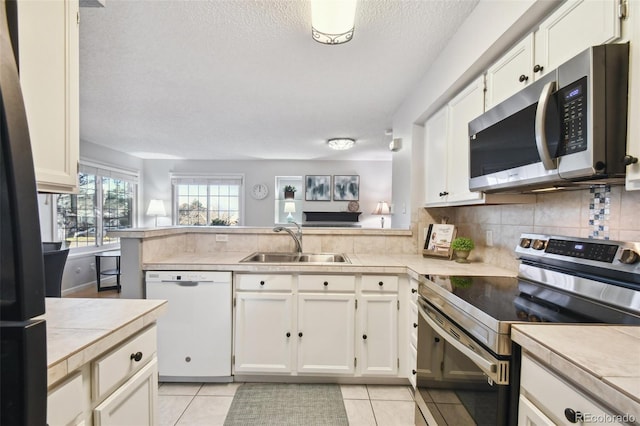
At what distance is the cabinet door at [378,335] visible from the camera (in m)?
2.09

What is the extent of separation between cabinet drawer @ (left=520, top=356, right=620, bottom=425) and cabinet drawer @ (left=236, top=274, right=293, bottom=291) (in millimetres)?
1458

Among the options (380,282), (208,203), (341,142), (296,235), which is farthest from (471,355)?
(208,203)

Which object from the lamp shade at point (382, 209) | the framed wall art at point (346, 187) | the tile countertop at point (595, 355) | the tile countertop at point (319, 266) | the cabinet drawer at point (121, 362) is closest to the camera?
the tile countertop at point (595, 355)

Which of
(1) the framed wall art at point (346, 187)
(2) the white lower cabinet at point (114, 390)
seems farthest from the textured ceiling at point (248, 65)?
(1) the framed wall art at point (346, 187)

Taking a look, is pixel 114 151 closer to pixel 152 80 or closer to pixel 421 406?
pixel 152 80

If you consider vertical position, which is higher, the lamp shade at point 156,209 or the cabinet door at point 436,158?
the cabinet door at point 436,158

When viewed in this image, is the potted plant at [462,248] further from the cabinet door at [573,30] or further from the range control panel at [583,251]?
the cabinet door at [573,30]

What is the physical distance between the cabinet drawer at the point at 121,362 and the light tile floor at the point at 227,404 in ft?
3.21

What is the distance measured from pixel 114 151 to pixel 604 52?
6755 mm

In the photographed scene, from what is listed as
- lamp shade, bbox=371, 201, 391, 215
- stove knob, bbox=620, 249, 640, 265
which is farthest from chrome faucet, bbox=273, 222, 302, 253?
lamp shade, bbox=371, 201, 391, 215

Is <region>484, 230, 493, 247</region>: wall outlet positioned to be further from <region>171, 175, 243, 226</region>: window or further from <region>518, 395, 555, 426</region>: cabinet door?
<region>171, 175, 243, 226</region>: window

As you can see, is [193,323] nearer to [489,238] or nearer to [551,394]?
[551,394]

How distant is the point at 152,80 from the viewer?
2.58 meters

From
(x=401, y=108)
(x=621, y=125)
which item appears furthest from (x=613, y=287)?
(x=401, y=108)
